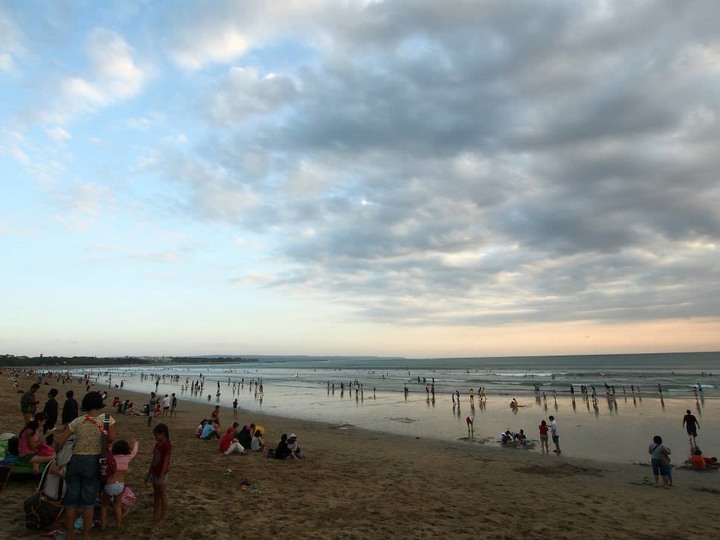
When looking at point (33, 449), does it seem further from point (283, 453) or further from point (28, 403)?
point (283, 453)

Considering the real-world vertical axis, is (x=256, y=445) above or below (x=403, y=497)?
above

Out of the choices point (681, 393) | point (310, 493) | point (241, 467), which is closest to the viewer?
point (310, 493)

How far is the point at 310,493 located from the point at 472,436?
49.7 ft

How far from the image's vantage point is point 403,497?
10797 mm

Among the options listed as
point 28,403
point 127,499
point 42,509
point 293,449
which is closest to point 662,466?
point 293,449

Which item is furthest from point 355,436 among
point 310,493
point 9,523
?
point 9,523

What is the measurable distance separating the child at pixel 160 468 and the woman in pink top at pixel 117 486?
48 cm

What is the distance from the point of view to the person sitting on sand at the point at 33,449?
841 centimetres

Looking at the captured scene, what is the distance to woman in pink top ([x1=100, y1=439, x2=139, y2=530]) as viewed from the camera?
22.7 ft

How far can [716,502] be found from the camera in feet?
38.8

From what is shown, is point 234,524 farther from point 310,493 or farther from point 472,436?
point 472,436

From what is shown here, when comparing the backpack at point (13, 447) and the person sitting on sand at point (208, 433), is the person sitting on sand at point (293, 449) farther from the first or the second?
the backpack at point (13, 447)

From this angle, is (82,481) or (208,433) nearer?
(82,481)

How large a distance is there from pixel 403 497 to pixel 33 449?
8.28 m
